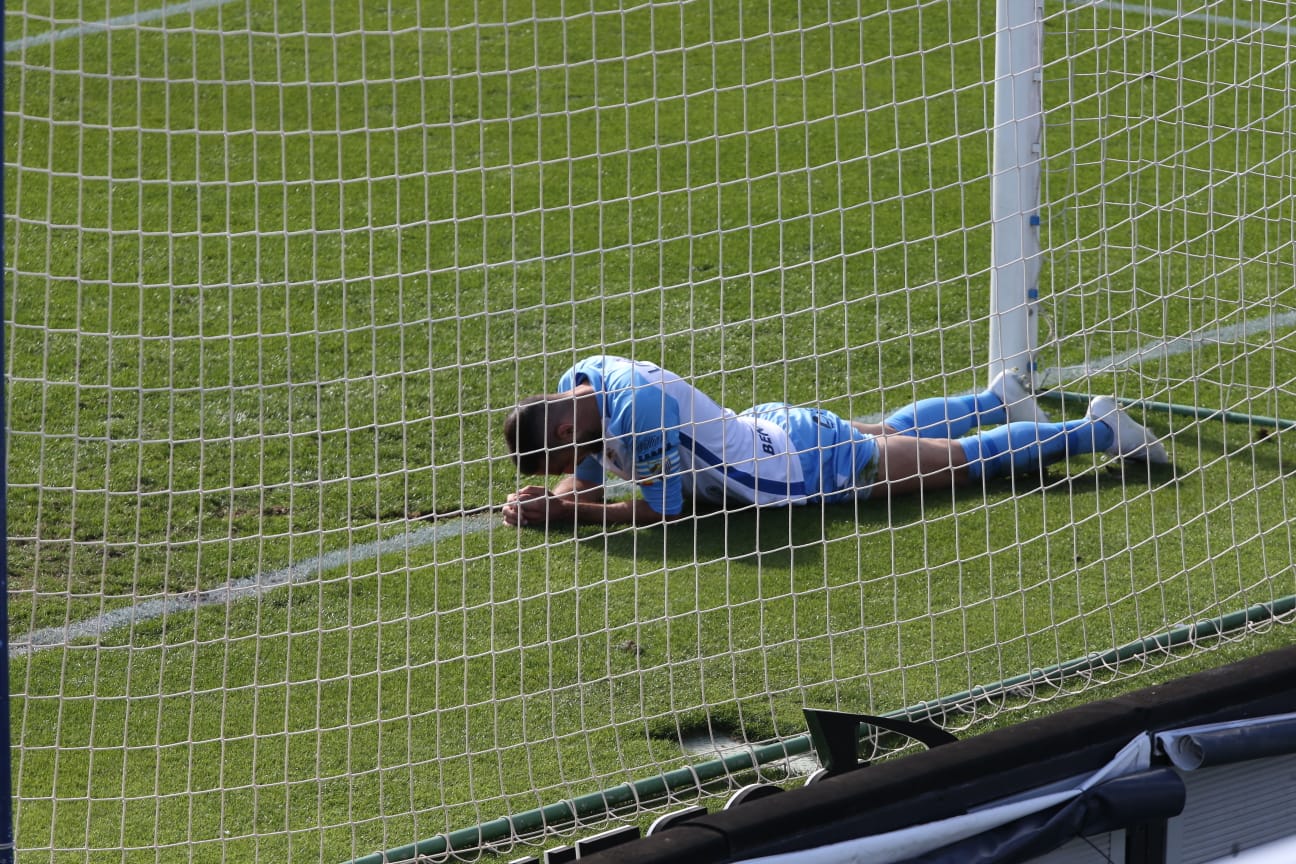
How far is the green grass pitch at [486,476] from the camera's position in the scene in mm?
3805

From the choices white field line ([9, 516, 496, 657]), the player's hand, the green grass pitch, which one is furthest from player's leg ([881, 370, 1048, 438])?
white field line ([9, 516, 496, 657])

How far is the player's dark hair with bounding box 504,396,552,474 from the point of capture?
14.7 ft

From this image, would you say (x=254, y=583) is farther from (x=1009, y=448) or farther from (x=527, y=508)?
(x=1009, y=448)

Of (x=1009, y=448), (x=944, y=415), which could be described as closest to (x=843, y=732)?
(x=1009, y=448)

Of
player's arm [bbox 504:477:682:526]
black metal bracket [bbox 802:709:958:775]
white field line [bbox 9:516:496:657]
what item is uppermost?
player's arm [bbox 504:477:682:526]

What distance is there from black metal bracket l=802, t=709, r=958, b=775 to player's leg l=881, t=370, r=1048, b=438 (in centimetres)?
203

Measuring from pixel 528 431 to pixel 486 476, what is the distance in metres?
0.76

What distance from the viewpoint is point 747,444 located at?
4918mm

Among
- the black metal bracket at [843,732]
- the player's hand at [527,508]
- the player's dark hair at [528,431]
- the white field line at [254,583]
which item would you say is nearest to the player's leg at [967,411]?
the white field line at [254,583]

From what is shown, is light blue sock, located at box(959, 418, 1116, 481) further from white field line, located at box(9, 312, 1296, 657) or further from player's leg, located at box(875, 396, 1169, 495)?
white field line, located at box(9, 312, 1296, 657)

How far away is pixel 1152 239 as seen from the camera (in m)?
6.98

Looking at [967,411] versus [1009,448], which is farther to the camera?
[967,411]

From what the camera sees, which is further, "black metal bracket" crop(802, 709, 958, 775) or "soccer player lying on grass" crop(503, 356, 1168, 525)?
"soccer player lying on grass" crop(503, 356, 1168, 525)

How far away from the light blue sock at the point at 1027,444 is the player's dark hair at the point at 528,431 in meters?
1.41
